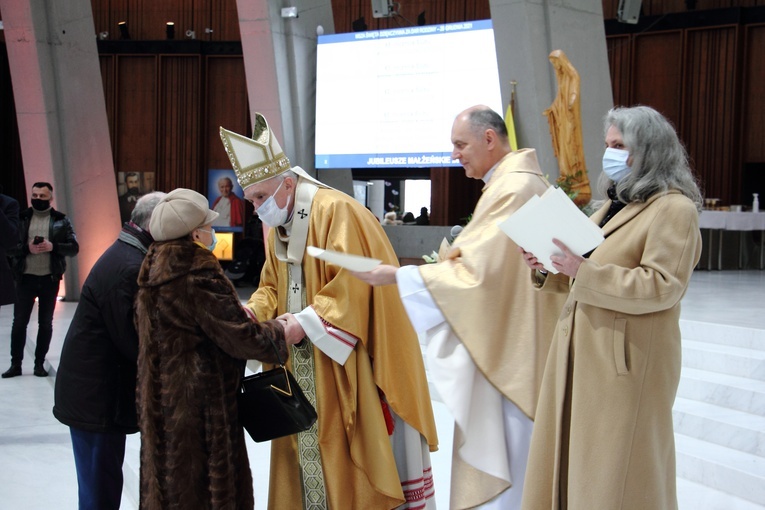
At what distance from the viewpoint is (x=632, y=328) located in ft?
7.77

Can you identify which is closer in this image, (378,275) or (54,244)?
(378,275)

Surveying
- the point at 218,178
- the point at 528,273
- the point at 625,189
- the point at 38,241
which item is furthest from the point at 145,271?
the point at 218,178

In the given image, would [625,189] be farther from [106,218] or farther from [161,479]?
[106,218]

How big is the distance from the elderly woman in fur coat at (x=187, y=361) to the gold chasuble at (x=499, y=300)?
638 millimetres

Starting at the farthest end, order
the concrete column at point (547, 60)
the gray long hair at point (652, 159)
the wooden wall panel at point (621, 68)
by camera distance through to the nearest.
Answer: the wooden wall panel at point (621, 68) → the concrete column at point (547, 60) → the gray long hair at point (652, 159)

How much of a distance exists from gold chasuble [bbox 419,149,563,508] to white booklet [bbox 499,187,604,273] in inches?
15.1

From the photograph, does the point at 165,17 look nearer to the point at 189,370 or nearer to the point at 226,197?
the point at 226,197

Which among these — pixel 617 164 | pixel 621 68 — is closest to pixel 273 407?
pixel 617 164

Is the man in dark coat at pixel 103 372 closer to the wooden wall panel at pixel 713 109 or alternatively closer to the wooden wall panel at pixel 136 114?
the wooden wall panel at pixel 713 109

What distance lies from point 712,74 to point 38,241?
1187 cm

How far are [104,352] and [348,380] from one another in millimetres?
907

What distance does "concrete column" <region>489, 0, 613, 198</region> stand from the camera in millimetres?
8078

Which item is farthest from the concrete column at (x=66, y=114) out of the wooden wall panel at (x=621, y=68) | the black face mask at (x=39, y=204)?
the wooden wall panel at (x=621, y=68)

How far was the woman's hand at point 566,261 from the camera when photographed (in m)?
2.33
